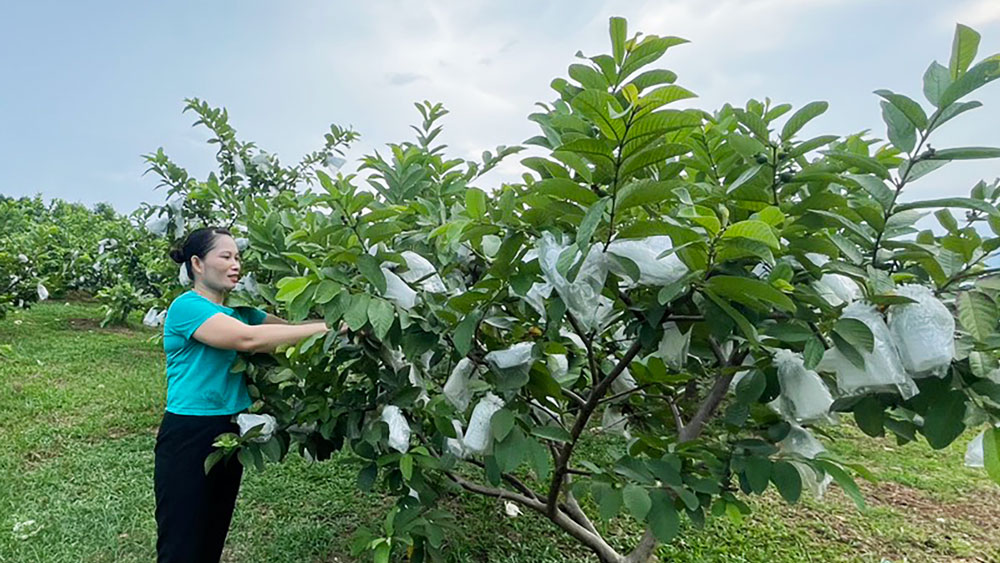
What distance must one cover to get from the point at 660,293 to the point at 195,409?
1.48m

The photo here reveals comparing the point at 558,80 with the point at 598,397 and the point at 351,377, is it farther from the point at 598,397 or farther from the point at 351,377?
the point at 351,377

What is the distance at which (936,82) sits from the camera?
31.3 inches

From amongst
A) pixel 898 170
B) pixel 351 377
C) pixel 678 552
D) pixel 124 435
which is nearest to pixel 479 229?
pixel 898 170

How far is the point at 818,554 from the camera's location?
2.46 metres

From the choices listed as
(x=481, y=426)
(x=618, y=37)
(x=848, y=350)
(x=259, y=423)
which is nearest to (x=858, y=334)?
(x=848, y=350)

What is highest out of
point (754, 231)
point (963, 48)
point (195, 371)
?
point (963, 48)

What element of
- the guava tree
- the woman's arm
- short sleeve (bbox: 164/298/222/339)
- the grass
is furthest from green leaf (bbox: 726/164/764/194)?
short sleeve (bbox: 164/298/222/339)

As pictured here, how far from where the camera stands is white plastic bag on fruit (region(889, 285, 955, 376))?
2.74ft

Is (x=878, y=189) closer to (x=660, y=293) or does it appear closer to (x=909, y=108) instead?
(x=909, y=108)

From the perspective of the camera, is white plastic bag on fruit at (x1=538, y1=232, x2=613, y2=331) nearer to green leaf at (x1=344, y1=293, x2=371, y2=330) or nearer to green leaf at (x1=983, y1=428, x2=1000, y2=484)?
green leaf at (x1=344, y1=293, x2=371, y2=330)

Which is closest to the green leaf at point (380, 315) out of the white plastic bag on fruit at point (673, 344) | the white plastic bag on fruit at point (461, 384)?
the white plastic bag on fruit at point (461, 384)

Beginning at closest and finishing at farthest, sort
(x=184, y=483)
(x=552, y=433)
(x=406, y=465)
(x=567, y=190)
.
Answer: (x=567, y=190)
(x=552, y=433)
(x=406, y=465)
(x=184, y=483)

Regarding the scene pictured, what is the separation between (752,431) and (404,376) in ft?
2.34

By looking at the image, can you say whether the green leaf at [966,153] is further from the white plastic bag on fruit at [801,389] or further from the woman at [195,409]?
the woman at [195,409]
